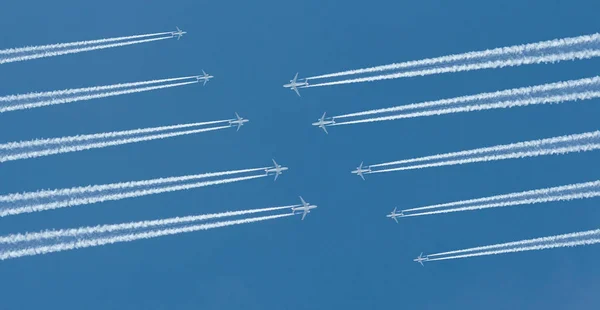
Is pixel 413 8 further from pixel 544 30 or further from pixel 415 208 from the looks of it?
pixel 415 208


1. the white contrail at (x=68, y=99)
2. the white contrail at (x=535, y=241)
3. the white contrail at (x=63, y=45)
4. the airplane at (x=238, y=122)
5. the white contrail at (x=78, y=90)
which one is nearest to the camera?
the white contrail at (x=535, y=241)

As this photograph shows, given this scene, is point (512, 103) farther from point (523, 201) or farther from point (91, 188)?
point (91, 188)

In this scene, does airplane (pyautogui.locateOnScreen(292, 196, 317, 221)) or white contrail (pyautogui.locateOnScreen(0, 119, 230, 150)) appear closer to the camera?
white contrail (pyautogui.locateOnScreen(0, 119, 230, 150))

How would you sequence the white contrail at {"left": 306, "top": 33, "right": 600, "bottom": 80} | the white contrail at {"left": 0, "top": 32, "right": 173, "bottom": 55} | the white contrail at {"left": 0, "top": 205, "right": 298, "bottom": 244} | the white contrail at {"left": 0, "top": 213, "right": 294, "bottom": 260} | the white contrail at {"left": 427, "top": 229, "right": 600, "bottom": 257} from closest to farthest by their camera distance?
the white contrail at {"left": 306, "top": 33, "right": 600, "bottom": 80} → the white contrail at {"left": 0, "top": 213, "right": 294, "bottom": 260} → the white contrail at {"left": 0, "top": 205, "right": 298, "bottom": 244} → the white contrail at {"left": 427, "top": 229, "right": 600, "bottom": 257} → the white contrail at {"left": 0, "top": 32, "right": 173, "bottom": 55}

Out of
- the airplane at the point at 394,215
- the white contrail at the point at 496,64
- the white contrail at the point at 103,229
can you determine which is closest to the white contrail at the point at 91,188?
the white contrail at the point at 103,229

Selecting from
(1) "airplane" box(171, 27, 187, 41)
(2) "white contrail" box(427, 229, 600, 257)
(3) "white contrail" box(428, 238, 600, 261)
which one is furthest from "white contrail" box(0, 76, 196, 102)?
(3) "white contrail" box(428, 238, 600, 261)

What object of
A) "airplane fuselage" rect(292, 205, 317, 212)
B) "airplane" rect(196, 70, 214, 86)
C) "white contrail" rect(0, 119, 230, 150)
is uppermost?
"airplane" rect(196, 70, 214, 86)

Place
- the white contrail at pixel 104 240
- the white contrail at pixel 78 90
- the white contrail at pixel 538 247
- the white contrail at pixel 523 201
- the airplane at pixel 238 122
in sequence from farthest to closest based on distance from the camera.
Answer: the airplane at pixel 238 122, the white contrail at pixel 78 90, the white contrail at pixel 538 247, the white contrail at pixel 104 240, the white contrail at pixel 523 201

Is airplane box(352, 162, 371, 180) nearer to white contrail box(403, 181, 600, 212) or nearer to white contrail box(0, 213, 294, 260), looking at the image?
white contrail box(403, 181, 600, 212)

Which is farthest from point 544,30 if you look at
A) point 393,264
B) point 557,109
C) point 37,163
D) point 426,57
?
point 37,163

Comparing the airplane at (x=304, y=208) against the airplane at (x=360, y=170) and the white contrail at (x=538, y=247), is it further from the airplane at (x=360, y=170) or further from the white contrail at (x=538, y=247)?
the white contrail at (x=538, y=247)

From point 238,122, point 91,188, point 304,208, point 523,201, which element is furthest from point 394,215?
point 91,188

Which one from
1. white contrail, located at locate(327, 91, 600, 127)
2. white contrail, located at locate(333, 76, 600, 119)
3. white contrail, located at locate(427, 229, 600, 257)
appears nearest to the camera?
white contrail, located at locate(327, 91, 600, 127)
